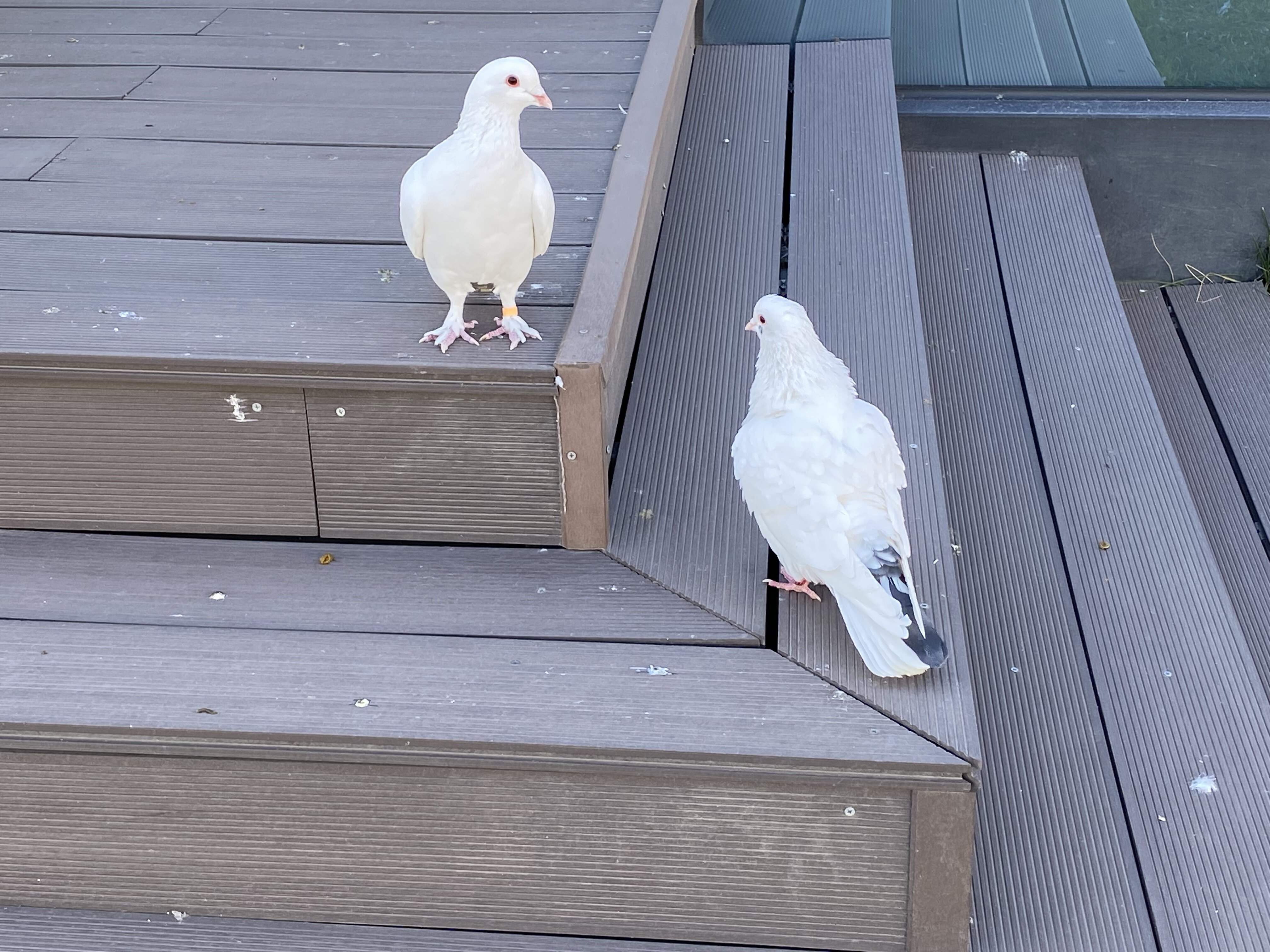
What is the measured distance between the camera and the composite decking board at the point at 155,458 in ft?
4.97

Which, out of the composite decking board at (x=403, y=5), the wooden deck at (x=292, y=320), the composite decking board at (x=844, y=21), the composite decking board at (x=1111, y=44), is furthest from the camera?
the composite decking board at (x=844, y=21)

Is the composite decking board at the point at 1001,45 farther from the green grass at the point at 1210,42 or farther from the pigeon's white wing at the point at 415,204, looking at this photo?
the pigeon's white wing at the point at 415,204

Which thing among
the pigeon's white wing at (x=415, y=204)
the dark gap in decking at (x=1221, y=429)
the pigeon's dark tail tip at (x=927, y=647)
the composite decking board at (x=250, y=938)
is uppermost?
the pigeon's white wing at (x=415, y=204)

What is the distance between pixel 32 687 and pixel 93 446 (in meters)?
0.35

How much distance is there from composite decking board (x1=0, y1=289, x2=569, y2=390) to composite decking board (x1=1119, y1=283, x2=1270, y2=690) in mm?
1275

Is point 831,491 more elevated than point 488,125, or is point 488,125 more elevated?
point 488,125

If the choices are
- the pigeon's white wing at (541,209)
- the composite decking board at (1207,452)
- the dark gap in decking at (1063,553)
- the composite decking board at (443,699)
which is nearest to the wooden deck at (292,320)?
the pigeon's white wing at (541,209)

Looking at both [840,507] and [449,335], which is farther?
[449,335]

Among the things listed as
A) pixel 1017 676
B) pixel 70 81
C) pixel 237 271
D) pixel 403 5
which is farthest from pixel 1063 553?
pixel 70 81

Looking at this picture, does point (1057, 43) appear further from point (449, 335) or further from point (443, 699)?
point (443, 699)

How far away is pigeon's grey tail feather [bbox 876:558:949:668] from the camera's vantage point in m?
1.24

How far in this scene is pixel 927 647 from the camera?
125 centimetres

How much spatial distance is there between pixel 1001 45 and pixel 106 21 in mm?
2151

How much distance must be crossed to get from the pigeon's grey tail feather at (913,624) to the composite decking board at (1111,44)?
81.6 inches
